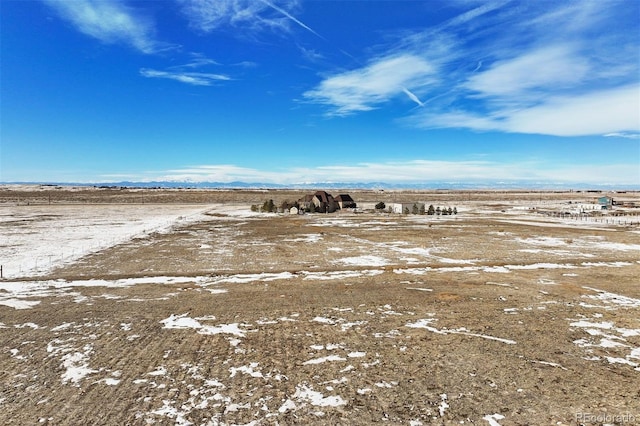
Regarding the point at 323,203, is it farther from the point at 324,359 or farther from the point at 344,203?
the point at 324,359

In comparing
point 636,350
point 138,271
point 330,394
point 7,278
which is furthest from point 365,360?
point 7,278

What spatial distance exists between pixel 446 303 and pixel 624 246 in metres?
22.1

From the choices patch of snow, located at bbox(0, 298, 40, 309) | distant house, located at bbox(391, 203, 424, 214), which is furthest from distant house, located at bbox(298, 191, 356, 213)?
patch of snow, located at bbox(0, 298, 40, 309)

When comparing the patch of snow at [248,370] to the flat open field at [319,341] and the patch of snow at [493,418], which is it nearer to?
the flat open field at [319,341]

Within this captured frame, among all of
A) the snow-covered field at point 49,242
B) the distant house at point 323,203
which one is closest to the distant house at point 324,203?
the distant house at point 323,203

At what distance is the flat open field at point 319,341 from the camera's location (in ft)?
22.1

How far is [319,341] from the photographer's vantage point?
9.77m

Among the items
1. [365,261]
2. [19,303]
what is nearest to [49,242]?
[19,303]

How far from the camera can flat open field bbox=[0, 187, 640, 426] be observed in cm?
675

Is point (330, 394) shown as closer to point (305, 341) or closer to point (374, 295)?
point (305, 341)

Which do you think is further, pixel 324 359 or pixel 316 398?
pixel 324 359

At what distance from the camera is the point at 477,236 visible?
3222cm

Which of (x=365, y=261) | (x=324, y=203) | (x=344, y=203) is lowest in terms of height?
(x=365, y=261)

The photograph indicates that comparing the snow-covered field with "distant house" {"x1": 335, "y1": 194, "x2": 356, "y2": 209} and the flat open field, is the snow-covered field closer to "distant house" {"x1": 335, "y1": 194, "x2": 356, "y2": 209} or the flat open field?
the flat open field
